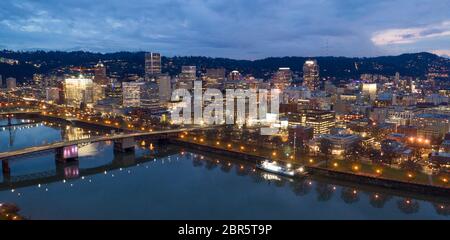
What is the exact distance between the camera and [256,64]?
42.0 m

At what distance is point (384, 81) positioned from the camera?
33.2 metres

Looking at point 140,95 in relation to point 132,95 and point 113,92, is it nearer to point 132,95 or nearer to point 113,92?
point 132,95

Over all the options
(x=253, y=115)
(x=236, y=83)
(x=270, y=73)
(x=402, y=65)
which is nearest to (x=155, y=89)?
(x=236, y=83)

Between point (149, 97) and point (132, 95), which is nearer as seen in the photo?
point (149, 97)

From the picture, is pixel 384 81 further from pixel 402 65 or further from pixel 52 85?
pixel 52 85

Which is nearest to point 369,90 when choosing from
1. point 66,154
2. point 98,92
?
point 98,92

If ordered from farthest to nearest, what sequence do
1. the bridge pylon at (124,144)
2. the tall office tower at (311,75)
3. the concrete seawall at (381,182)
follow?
1. the tall office tower at (311,75)
2. the bridge pylon at (124,144)
3. the concrete seawall at (381,182)

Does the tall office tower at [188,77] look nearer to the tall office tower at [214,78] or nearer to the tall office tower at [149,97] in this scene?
the tall office tower at [214,78]

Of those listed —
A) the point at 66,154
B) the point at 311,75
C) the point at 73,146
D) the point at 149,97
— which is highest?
the point at 311,75

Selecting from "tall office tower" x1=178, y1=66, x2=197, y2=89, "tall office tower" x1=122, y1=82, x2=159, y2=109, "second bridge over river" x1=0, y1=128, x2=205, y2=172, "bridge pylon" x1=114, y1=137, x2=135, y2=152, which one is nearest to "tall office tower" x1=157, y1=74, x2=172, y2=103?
"tall office tower" x1=122, y1=82, x2=159, y2=109

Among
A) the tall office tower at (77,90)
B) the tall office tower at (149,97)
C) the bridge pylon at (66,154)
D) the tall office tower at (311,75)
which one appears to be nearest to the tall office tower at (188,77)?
the tall office tower at (149,97)

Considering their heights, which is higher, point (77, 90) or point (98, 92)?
point (77, 90)

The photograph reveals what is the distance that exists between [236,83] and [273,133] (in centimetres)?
1532

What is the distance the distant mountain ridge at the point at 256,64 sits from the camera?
125ft
